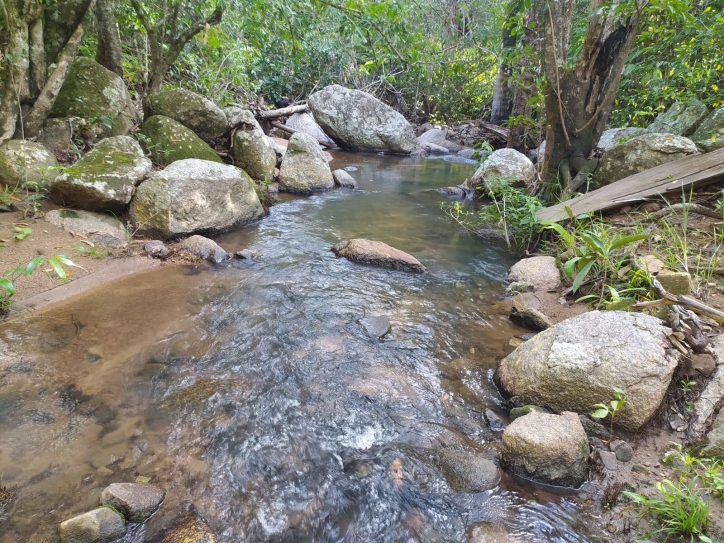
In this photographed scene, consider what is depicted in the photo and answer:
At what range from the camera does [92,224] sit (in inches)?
180

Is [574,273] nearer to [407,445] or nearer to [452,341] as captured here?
[452,341]

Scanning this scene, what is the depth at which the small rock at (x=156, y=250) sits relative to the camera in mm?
4582

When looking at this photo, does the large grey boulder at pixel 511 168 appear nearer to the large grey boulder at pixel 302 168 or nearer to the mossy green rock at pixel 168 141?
the large grey boulder at pixel 302 168

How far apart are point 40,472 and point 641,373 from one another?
130 inches

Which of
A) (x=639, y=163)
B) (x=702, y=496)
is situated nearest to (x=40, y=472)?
Result: (x=702, y=496)

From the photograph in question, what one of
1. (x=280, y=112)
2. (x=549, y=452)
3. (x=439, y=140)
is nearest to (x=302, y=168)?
(x=280, y=112)

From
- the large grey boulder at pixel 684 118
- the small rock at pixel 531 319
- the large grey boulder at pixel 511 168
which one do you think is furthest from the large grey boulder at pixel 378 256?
the large grey boulder at pixel 684 118

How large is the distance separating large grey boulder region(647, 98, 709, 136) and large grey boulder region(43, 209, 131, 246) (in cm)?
850

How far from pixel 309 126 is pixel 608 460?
43.4 ft

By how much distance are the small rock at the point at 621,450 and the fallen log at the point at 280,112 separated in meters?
11.5

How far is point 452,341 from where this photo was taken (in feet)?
11.6

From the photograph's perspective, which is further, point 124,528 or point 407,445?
point 407,445

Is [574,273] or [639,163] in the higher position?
[639,163]

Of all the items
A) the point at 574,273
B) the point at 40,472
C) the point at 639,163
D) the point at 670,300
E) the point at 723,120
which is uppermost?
the point at 723,120
